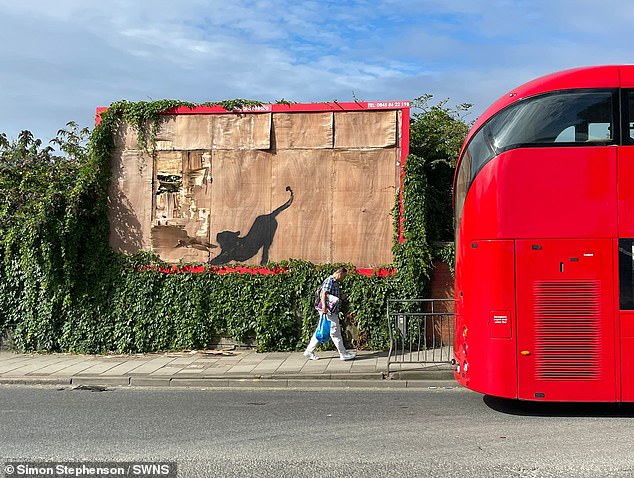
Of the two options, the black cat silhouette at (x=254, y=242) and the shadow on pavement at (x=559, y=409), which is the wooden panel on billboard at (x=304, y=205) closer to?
the black cat silhouette at (x=254, y=242)

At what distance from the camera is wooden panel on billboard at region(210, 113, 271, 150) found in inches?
574

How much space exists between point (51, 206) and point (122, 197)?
1.76m

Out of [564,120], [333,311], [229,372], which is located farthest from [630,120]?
[229,372]

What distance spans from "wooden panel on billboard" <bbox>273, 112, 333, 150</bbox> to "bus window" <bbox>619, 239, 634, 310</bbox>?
8.00 m

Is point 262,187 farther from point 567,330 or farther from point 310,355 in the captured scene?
point 567,330

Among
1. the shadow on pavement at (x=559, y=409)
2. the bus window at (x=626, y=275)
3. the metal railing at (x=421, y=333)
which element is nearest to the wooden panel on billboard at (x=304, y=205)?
the metal railing at (x=421, y=333)

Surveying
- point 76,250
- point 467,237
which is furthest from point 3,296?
point 467,237

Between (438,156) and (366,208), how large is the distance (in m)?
2.46

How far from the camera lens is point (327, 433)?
23.2 ft

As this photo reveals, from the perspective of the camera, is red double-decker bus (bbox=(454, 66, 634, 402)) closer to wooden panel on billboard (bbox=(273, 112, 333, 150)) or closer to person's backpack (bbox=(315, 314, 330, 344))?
person's backpack (bbox=(315, 314, 330, 344))

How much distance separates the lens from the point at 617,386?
7453 millimetres

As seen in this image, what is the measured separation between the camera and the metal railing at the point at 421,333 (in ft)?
38.9

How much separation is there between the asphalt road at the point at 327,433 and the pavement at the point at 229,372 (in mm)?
909

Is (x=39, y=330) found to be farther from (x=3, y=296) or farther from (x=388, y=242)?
(x=388, y=242)
